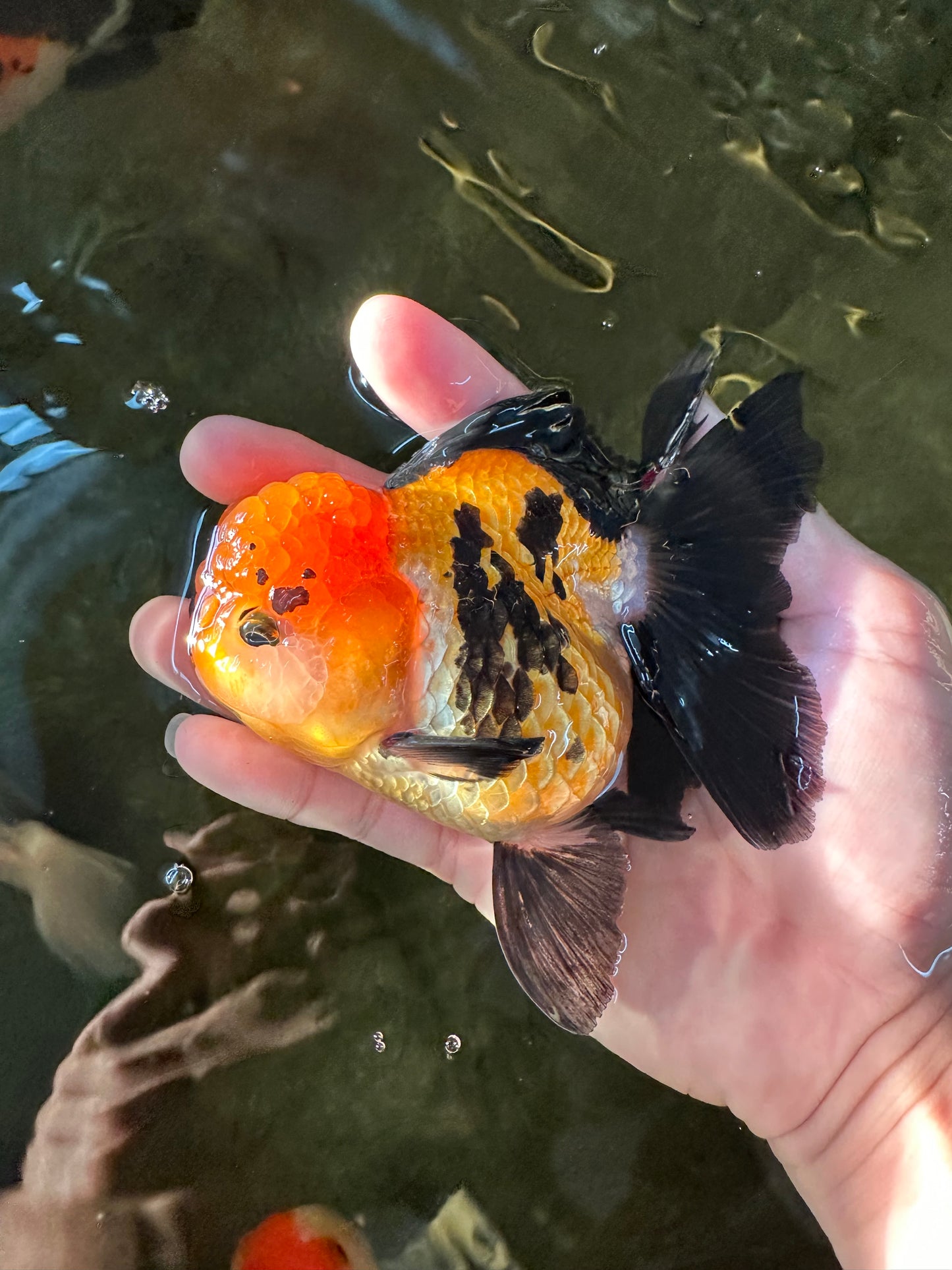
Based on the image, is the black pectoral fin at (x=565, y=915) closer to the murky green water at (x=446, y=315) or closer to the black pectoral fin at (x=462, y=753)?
the black pectoral fin at (x=462, y=753)

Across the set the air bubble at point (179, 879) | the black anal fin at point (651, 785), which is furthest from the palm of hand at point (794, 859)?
the air bubble at point (179, 879)

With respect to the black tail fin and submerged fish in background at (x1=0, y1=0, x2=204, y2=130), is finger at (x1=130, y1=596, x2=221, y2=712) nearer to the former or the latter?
the black tail fin

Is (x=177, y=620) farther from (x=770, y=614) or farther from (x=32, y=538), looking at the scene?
(x=770, y=614)

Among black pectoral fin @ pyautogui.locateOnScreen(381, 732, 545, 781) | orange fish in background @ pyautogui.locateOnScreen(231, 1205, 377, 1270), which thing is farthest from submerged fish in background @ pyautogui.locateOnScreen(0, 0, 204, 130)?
orange fish in background @ pyautogui.locateOnScreen(231, 1205, 377, 1270)

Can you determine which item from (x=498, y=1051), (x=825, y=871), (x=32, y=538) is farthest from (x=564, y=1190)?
(x=32, y=538)

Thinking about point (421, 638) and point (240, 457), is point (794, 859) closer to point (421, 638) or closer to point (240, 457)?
point (421, 638)
